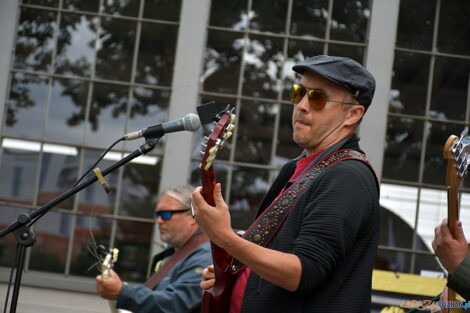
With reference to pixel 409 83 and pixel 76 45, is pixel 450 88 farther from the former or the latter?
pixel 76 45

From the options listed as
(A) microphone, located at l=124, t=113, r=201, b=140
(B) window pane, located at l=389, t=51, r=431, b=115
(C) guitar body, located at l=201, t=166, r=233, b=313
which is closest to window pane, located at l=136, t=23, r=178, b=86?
(B) window pane, located at l=389, t=51, r=431, b=115

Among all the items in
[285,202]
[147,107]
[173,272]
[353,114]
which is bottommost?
[173,272]

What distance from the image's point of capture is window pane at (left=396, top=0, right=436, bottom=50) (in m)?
5.99

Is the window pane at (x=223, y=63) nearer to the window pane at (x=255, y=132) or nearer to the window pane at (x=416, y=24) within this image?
the window pane at (x=255, y=132)

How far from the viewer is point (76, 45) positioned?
599 cm

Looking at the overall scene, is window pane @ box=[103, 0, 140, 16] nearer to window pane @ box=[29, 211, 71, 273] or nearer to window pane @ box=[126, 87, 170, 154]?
window pane @ box=[126, 87, 170, 154]

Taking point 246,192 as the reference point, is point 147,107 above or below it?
above

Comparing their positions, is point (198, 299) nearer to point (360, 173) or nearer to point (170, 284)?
point (170, 284)

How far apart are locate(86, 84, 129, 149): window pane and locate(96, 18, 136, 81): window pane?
0.18 m

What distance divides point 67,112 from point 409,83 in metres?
2.83

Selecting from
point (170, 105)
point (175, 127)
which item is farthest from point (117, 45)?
point (175, 127)

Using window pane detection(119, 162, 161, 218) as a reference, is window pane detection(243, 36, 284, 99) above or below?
above

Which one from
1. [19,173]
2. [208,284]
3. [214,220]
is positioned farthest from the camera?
[19,173]

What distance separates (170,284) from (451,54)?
3.41 metres
